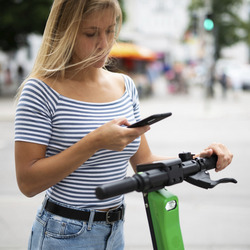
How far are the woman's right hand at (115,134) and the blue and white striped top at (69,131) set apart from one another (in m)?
0.16

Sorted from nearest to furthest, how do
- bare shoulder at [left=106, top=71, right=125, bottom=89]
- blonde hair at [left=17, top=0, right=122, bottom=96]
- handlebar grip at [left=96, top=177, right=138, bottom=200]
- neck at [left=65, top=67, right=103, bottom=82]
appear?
handlebar grip at [left=96, top=177, right=138, bottom=200] → blonde hair at [left=17, top=0, right=122, bottom=96] → neck at [left=65, top=67, right=103, bottom=82] → bare shoulder at [left=106, top=71, right=125, bottom=89]

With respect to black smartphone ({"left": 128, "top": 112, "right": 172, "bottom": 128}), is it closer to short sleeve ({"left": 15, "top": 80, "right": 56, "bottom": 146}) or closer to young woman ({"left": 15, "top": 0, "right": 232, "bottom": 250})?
young woman ({"left": 15, "top": 0, "right": 232, "bottom": 250})

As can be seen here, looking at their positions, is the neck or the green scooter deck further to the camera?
the neck

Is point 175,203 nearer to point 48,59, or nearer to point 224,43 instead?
point 48,59

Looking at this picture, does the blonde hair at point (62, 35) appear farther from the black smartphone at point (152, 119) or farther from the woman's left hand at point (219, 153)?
the woman's left hand at point (219, 153)

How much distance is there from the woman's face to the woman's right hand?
1.08ft

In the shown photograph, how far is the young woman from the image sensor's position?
1.39 meters

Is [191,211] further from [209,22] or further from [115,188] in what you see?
[209,22]

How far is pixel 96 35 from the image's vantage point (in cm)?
150

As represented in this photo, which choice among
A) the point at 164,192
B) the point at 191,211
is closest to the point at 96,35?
the point at 164,192

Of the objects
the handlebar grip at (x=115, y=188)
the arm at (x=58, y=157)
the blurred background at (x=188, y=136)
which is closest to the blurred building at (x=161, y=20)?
the blurred background at (x=188, y=136)

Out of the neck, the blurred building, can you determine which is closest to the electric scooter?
the neck

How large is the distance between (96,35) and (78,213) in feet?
2.17

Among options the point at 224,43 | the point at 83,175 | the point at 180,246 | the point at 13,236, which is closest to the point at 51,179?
the point at 83,175
